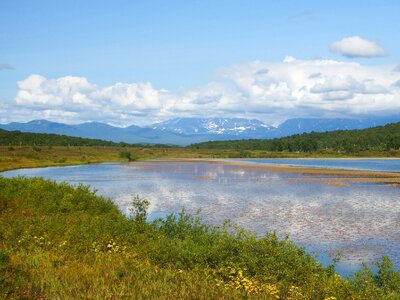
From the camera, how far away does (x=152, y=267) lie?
668 inches

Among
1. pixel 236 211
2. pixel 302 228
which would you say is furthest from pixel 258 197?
pixel 302 228

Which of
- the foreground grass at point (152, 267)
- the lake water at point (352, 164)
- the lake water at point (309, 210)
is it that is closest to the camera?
the foreground grass at point (152, 267)

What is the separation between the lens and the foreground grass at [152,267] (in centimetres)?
1369

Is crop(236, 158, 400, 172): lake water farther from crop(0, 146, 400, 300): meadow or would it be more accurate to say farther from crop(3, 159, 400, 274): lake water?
crop(0, 146, 400, 300): meadow

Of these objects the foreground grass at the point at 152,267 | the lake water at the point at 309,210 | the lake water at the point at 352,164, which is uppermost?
the foreground grass at the point at 152,267

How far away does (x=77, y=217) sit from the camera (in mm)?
28297

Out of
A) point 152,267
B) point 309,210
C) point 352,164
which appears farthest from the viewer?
point 352,164

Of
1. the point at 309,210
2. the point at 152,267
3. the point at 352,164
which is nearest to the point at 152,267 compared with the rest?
the point at 152,267

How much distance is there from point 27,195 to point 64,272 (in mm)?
20571

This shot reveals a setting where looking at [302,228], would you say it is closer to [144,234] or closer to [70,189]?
[144,234]

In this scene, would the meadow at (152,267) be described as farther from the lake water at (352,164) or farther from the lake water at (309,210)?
the lake water at (352,164)

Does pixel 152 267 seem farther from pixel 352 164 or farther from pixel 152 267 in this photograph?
pixel 352 164

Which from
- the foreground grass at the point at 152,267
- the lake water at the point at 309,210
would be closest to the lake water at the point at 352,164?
the lake water at the point at 309,210

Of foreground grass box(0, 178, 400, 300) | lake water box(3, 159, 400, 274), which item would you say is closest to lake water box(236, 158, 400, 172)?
lake water box(3, 159, 400, 274)
